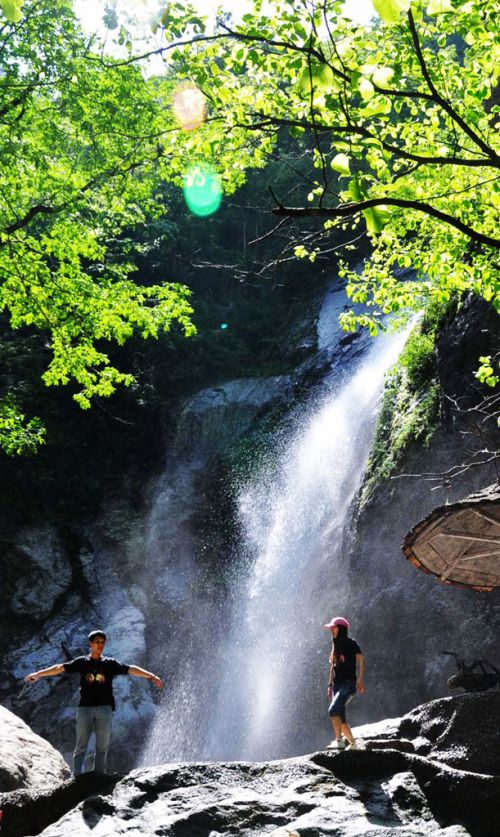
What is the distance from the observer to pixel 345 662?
782 centimetres

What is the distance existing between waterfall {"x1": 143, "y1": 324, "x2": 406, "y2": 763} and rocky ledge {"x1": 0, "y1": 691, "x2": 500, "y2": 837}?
6648mm

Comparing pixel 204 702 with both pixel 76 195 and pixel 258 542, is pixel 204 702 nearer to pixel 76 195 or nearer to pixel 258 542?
pixel 258 542

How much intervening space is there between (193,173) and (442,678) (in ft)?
29.3

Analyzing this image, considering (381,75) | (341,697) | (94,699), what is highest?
(381,75)

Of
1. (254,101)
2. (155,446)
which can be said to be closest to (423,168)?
(254,101)

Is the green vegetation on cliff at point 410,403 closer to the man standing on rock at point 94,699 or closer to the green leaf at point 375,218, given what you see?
the man standing on rock at point 94,699

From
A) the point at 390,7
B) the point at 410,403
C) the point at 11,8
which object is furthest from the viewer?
the point at 410,403

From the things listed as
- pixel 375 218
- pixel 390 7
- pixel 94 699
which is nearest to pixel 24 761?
pixel 94 699

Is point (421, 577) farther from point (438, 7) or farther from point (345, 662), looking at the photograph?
point (438, 7)

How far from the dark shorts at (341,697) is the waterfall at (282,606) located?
556 centimetres

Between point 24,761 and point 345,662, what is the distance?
4061mm

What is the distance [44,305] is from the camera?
10.8 metres

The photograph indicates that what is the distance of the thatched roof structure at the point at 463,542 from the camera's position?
272 inches

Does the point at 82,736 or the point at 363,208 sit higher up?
the point at 363,208
